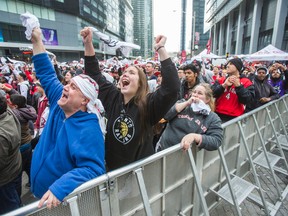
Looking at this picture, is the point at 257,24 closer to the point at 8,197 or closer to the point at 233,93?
the point at 233,93

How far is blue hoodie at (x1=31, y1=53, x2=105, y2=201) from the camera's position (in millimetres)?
1207

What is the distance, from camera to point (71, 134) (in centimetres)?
140

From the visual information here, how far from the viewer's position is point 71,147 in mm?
1339

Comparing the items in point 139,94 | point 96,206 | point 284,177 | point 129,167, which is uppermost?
point 139,94

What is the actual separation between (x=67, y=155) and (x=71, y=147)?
102 mm

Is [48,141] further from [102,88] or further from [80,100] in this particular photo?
[102,88]

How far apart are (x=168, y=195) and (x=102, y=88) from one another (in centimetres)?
142

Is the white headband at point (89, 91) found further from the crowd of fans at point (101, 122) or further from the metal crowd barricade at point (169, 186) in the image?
the metal crowd barricade at point (169, 186)

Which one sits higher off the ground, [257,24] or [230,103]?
[257,24]

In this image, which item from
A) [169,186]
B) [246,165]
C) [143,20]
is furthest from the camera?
[143,20]

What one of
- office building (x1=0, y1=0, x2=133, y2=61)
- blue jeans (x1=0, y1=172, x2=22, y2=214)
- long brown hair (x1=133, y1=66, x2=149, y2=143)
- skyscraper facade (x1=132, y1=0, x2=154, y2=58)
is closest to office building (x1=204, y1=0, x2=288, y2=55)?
office building (x1=0, y1=0, x2=133, y2=61)

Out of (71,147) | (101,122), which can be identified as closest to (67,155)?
(71,147)

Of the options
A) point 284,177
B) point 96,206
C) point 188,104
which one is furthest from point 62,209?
point 284,177

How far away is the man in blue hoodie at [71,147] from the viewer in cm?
121
